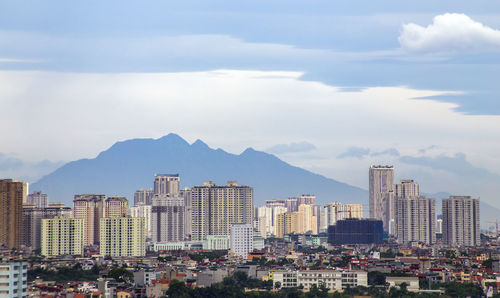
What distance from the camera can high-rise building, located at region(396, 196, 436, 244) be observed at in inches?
5807

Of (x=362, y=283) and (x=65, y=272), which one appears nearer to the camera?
(x=362, y=283)

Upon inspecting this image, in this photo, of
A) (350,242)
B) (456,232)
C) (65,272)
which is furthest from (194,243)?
(65,272)

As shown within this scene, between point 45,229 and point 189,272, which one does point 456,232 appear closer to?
point 45,229

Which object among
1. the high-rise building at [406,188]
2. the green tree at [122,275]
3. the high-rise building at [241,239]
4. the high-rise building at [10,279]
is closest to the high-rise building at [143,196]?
the high-rise building at [406,188]

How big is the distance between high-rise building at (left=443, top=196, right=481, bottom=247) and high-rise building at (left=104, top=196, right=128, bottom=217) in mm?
39590

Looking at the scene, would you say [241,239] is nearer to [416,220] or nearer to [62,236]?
[62,236]

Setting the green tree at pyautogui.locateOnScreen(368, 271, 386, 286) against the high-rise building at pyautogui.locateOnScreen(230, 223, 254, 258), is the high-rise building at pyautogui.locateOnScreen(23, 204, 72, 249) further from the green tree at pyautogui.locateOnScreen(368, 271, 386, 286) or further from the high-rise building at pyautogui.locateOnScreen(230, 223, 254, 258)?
the green tree at pyautogui.locateOnScreen(368, 271, 386, 286)

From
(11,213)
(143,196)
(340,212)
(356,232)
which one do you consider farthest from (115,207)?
(143,196)

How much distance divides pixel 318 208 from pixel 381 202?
11923 millimetres

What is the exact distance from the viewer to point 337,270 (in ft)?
206

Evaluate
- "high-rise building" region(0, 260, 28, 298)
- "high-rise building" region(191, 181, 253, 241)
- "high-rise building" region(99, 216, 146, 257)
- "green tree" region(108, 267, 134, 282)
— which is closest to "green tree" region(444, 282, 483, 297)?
"green tree" region(108, 267, 134, 282)

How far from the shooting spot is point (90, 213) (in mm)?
125375

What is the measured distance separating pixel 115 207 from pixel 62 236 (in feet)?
96.3

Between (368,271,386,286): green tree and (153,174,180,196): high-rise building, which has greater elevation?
(153,174,180,196): high-rise building
